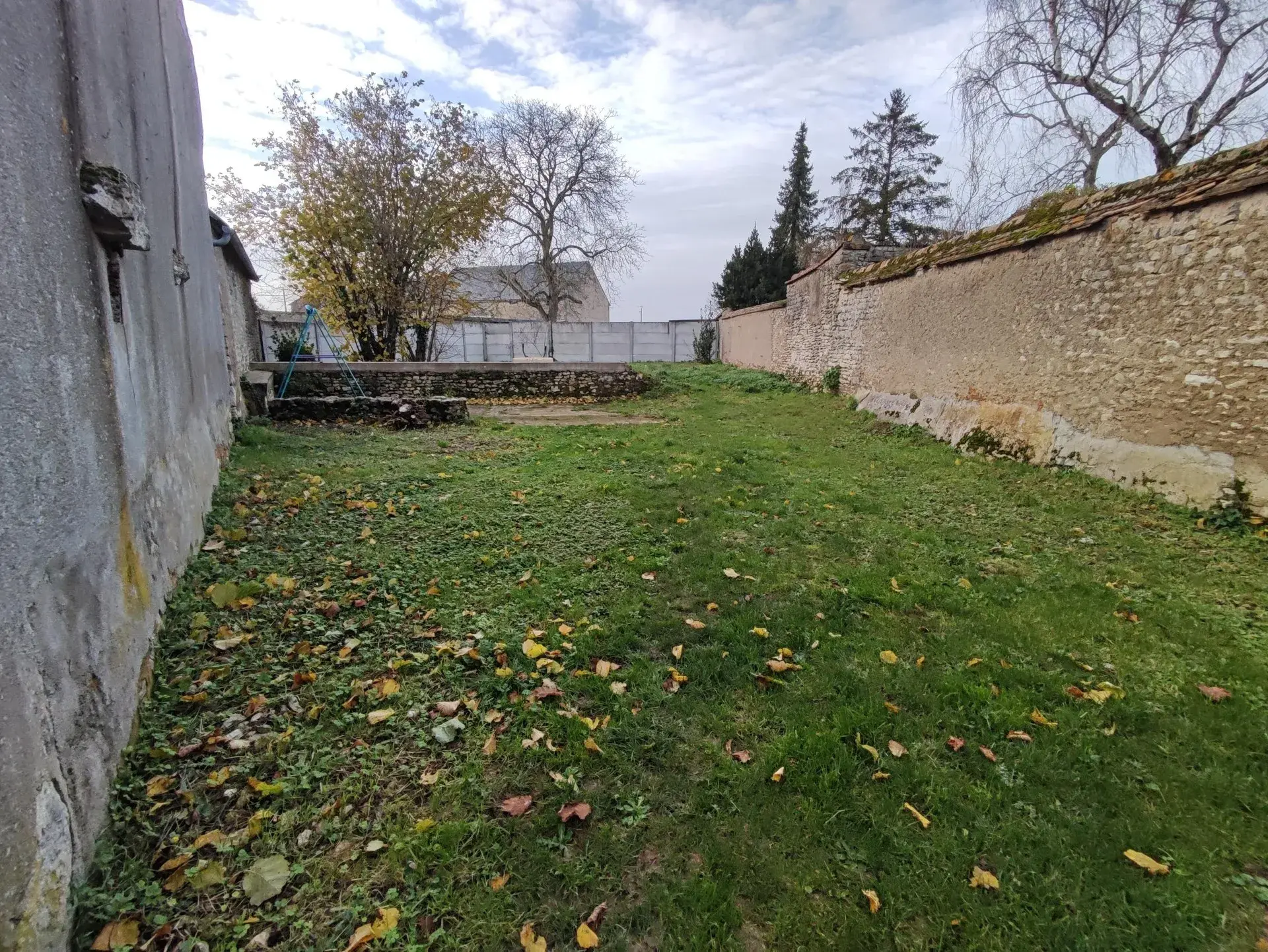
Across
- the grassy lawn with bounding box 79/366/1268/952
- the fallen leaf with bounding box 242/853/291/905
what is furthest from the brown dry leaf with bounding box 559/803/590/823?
the fallen leaf with bounding box 242/853/291/905

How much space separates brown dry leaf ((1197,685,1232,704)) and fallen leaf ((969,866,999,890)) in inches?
59.5

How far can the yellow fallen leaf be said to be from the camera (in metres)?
1.66

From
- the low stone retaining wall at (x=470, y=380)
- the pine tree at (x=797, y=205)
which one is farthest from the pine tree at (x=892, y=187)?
the low stone retaining wall at (x=470, y=380)

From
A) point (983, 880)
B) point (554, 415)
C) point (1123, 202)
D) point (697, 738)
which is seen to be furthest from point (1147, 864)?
point (554, 415)

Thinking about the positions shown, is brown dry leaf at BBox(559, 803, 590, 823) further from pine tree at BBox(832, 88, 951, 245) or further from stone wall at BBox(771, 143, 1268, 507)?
pine tree at BBox(832, 88, 951, 245)

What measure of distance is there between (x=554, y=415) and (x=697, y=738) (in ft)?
29.4

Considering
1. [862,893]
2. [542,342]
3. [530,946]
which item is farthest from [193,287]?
[542,342]

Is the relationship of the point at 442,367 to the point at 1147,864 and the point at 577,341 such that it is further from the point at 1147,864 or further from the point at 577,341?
the point at 1147,864

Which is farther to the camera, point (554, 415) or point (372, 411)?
point (554, 415)

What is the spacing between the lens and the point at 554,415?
35.4 ft

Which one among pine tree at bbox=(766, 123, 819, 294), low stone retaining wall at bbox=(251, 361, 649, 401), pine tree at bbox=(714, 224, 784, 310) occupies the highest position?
pine tree at bbox=(766, 123, 819, 294)

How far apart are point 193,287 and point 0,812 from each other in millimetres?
4716

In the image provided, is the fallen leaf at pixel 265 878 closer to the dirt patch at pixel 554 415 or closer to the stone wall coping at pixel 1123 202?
the stone wall coping at pixel 1123 202

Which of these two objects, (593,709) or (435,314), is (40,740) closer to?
(593,709)
